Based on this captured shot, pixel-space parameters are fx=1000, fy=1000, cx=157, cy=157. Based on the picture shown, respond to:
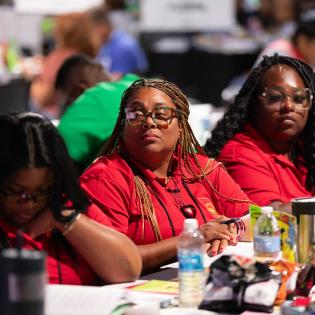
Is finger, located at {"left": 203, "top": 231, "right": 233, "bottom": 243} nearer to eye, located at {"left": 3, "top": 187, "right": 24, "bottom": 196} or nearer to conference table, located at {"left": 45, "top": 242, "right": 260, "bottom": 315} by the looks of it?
conference table, located at {"left": 45, "top": 242, "right": 260, "bottom": 315}

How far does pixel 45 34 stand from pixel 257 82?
8.18 m

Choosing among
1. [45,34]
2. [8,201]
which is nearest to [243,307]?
[8,201]

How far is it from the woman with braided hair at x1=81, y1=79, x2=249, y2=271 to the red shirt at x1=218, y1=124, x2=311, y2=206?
0.45 metres

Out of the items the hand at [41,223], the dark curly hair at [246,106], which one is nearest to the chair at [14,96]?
the dark curly hair at [246,106]

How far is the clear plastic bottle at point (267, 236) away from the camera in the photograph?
130 inches

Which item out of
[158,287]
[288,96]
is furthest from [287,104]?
[158,287]

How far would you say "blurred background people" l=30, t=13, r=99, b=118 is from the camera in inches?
342

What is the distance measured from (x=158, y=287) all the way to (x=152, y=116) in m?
0.84

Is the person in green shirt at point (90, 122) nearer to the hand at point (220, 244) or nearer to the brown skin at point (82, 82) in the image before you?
the brown skin at point (82, 82)

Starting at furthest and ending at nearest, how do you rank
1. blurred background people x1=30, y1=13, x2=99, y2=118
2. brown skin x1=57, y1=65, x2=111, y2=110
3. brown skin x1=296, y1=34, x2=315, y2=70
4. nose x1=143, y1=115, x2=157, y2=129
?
brown skin x1=296, y1=34, x2=315, y2=70, blurred background people x1=30, y1=13, x2=99, y2=118, brown skin x1=57, y1=65, x2=111, y2=110, nose x1=143, y1=115, x2=157, y2=129

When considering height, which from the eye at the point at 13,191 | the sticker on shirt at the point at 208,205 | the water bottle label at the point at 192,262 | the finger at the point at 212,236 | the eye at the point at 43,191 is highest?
the eye at the point at 13,191

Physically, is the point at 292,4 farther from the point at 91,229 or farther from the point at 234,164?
the point at 91,229

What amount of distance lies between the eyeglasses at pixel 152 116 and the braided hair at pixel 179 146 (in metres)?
0.09

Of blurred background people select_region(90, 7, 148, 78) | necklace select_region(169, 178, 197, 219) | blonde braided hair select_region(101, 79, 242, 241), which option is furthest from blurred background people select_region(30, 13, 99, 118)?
necklace select_region(169, 178, 197, 219)
